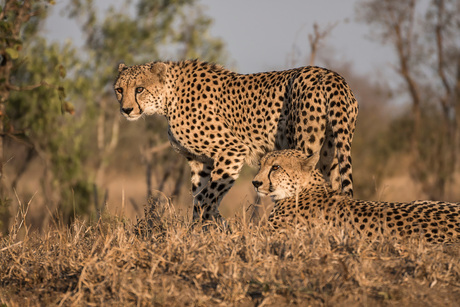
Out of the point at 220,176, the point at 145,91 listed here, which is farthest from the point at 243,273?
the point at 145,91

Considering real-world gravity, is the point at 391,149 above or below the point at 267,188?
below

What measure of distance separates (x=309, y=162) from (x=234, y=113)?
49.7 inches

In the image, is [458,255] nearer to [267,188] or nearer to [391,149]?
[267,188]

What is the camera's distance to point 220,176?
5.94m

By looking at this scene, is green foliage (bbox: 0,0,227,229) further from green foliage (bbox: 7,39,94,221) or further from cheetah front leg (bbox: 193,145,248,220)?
cheetah front leg (bbox: 193,145,248,220)

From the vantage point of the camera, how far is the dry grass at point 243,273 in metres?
3.30

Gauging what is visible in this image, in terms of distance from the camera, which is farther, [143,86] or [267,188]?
[143,86]

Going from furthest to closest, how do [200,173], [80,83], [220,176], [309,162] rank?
[80,83], [200,173], [220,176], [309,162]

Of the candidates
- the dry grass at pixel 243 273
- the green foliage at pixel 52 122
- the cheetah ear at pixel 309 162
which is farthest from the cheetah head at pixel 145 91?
the green foliage at pixel 52 122

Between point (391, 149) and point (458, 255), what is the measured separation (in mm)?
15187

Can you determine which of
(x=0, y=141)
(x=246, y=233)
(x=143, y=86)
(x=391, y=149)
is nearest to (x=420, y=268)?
(x=246, y=233)

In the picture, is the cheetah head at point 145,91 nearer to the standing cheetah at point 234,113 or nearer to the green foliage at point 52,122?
the standing cheetah at point 234,113

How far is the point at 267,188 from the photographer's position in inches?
199

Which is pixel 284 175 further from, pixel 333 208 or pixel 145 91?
pixel 145 91
